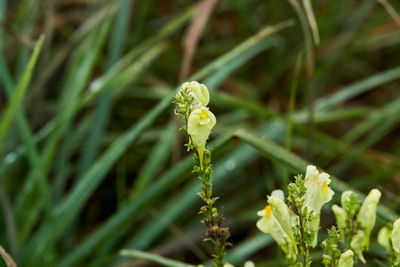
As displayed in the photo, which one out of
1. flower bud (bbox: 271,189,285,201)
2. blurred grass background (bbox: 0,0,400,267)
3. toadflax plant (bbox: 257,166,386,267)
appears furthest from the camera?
blurred grass background (bbox: 0,0,400,267)

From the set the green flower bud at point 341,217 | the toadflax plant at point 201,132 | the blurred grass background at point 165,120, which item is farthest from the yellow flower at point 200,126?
the blurred grass background at point 165,120

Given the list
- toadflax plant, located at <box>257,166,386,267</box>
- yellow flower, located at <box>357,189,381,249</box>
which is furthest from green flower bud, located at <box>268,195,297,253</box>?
yellow flower, located at <box>357,189,381,249</box>

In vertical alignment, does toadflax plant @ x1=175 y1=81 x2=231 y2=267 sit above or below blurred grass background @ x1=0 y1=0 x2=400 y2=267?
below

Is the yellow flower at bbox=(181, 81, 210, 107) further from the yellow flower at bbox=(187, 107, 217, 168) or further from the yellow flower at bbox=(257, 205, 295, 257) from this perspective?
the yellow flower at bbox=(257, 205, 295, 257)

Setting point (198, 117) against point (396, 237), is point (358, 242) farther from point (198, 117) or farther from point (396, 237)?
point (198, 117)

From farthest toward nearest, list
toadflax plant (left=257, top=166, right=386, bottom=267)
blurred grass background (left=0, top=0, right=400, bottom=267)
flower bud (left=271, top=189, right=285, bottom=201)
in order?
blurred grass background (left=0, top=0, right=400, bottom=267), flower bud (left=271, top=189, right=285, bottom=201), toadflax plant (left=257, top=166, right=386, bottom=267)

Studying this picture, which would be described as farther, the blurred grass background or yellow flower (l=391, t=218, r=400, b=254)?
the blurred grass background
